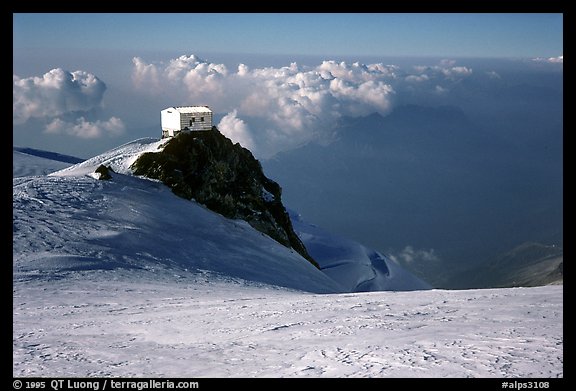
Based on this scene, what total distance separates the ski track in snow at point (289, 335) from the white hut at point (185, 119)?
28684 millimetres

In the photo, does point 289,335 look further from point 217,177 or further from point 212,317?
point 217,177

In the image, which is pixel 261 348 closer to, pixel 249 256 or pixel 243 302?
pixel 243 302

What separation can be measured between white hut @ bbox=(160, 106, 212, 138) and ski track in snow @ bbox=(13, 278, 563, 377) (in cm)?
2868

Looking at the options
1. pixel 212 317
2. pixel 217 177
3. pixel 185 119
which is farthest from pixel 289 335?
pixel 185 119

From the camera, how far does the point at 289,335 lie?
40.4 ft

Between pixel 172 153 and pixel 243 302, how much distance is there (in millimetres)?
27820

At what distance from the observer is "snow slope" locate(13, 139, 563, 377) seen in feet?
32.6

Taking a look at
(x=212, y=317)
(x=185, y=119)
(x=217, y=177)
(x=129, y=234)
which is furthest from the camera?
(x=185, y=119)

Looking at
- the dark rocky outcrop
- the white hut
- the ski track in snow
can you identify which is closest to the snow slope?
the ski track in snow

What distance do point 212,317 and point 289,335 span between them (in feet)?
11.7

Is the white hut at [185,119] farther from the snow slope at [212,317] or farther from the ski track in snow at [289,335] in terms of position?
the ski track in snow at [289,335]
